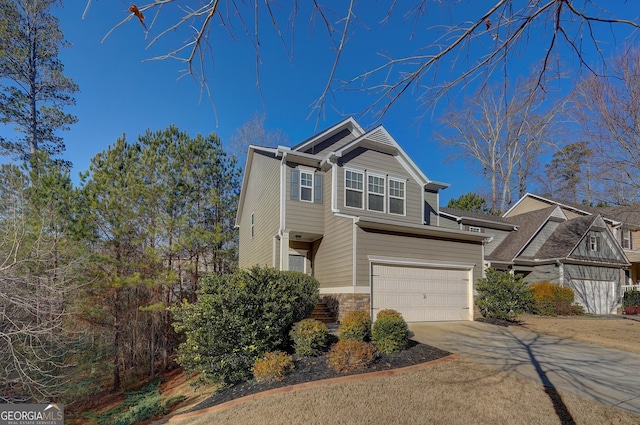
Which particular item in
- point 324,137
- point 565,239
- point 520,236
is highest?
point 324,137

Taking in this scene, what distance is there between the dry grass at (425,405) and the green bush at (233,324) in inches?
45.7

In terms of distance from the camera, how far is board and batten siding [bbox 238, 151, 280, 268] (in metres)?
14.0

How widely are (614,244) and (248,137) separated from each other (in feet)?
77.3

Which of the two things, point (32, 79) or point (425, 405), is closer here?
point (425, 405)

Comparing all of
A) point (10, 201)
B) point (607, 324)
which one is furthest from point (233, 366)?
point (607, 324)

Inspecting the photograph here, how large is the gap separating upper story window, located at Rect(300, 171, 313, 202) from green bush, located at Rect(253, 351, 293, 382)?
753 cm

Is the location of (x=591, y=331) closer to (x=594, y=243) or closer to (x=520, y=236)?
(x=520, y=236)

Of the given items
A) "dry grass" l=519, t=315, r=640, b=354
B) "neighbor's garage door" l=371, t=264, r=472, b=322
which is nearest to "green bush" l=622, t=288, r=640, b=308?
"dry grass" l=519, t=315, r=640, b=354

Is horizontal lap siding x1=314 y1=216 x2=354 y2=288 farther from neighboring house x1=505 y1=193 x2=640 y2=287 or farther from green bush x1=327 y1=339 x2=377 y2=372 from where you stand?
neighboring house x1=505 y1=193 x2=640 y2=287

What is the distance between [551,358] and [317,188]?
9.07 m

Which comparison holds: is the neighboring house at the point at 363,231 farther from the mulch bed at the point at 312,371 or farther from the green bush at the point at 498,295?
the mulch bed at the point at 312,371

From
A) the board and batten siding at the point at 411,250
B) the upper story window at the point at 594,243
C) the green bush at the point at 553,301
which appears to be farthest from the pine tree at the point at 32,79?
the upper story window at the point at 594,243

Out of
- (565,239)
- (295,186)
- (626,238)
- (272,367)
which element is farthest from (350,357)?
(626,238)

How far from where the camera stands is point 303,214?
527 inches
